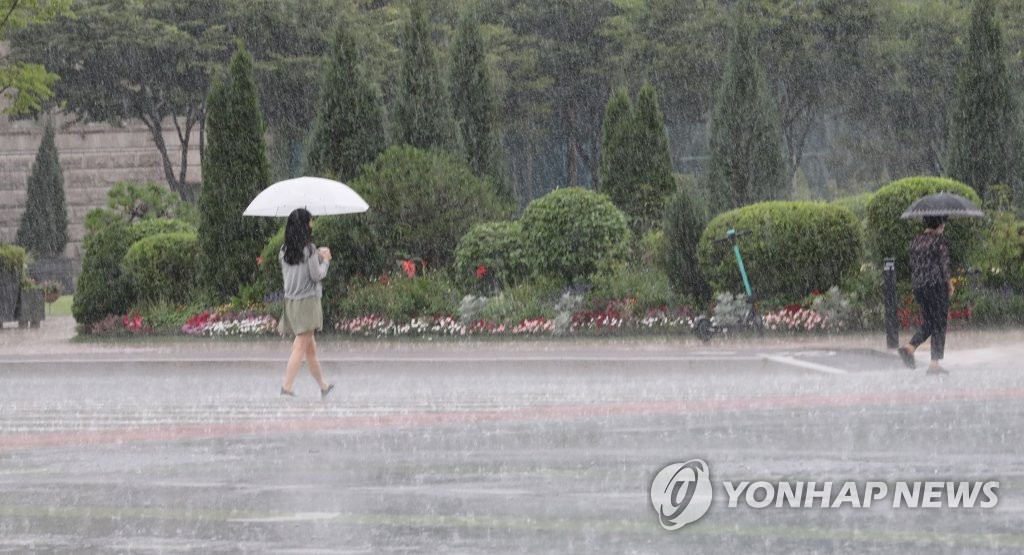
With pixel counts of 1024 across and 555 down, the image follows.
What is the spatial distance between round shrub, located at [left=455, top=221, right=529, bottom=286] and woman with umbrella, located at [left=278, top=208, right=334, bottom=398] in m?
9.27

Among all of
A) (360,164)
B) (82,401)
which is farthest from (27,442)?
(360,164)

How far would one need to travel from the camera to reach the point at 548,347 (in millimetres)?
22344

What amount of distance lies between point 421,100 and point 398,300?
19.2 feet

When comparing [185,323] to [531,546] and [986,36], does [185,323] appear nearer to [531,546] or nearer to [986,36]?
[986,36]

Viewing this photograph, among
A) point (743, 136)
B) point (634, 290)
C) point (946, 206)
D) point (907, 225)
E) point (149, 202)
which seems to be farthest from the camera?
point (149, 202)

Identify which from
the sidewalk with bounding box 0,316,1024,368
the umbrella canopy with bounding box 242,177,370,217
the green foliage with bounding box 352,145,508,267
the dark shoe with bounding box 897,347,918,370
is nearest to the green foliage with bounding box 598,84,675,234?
the green foliage with bounding box 352,145,508,267

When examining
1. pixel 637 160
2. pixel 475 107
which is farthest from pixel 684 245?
pixel 475 107

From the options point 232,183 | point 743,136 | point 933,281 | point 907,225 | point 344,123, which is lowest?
point 933,281

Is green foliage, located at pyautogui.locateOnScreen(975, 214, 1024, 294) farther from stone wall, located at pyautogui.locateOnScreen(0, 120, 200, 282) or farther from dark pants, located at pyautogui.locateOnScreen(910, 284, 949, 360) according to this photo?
stone wall, located at pyautogui.locateOnScreen(0, 120, 200, 282)

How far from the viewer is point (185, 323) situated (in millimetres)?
26266

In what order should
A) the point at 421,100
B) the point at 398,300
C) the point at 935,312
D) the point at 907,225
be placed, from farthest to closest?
the point at 421,100 < the point at 398,300 < the point at 907,225 < the point at 935,312

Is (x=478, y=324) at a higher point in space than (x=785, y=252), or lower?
lower

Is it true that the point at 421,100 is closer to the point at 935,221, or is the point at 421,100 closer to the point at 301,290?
the point at 935,221

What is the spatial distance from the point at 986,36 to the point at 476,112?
9.80 metres
